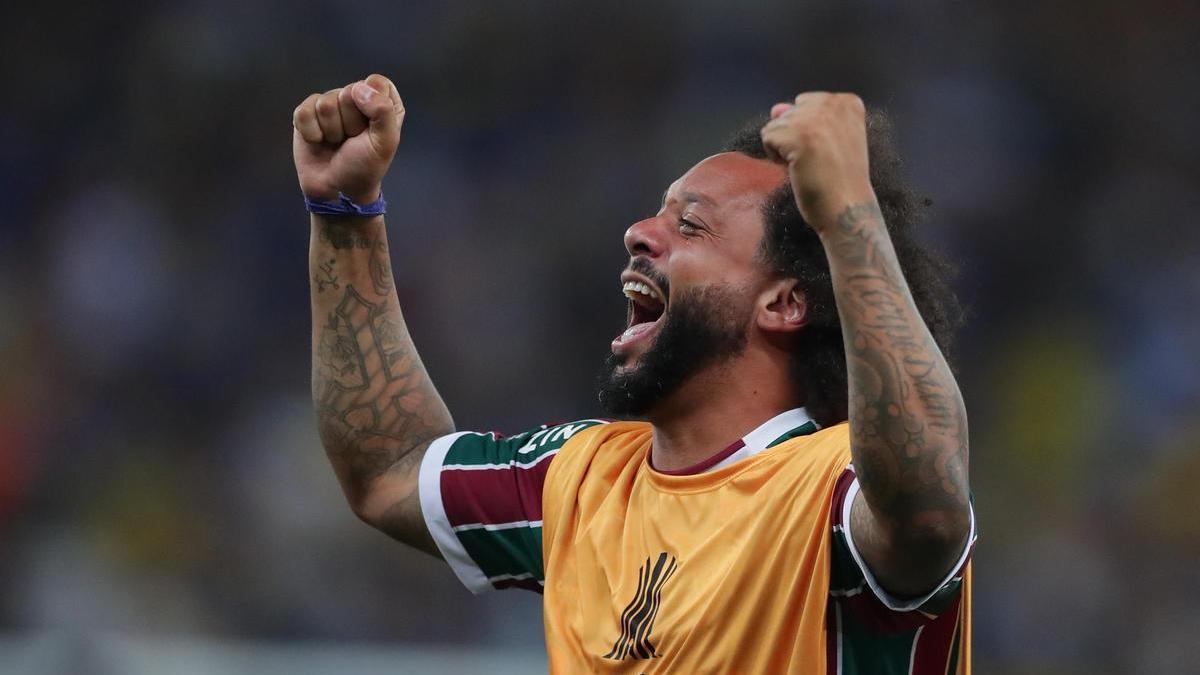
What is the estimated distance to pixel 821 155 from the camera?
1941mm

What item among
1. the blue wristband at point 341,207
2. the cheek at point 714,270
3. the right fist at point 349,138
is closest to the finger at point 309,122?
the right fist at point 349,138

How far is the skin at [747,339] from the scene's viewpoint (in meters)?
1.92

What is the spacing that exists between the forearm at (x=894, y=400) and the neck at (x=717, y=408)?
702 millimetres

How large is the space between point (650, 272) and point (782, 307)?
263 mm

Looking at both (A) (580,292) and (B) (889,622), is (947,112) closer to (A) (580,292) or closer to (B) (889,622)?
(A) (580,292)

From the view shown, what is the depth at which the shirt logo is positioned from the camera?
7.70 feet

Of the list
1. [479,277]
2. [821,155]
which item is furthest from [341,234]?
[479,277]

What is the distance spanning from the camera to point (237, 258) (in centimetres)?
652

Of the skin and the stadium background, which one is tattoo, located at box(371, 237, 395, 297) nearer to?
the skin

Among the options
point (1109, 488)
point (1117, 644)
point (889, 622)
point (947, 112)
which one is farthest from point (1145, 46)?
point (889, 622)

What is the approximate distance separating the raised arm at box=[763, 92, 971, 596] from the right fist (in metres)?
0.97

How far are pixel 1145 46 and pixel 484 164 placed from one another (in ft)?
9.74

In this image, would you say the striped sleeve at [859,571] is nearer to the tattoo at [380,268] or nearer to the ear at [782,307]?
the ear at [782,307]

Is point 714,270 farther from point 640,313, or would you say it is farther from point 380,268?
point 380,268
